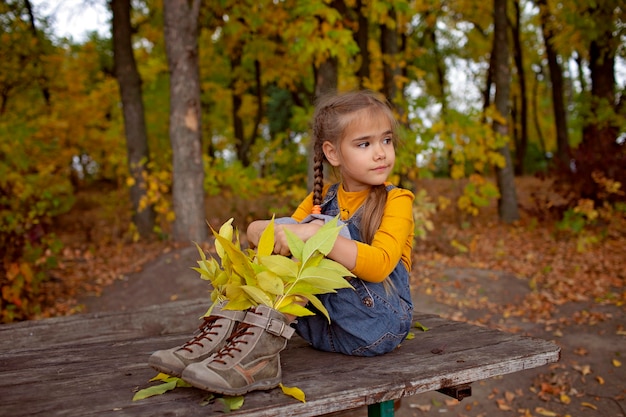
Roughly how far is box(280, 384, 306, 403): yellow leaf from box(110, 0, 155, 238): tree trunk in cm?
780

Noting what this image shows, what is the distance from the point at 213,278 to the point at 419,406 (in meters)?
2.49

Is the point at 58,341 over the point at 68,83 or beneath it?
beneath

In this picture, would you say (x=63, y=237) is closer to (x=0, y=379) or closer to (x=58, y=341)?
(x=58, y=341)

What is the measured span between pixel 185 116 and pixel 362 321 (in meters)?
5.87

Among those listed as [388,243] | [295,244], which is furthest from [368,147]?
[295,244]

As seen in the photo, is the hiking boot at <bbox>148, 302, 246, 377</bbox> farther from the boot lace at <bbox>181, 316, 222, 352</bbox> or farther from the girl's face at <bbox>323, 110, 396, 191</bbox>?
the girl's face at <bbox>323, 110, 396, 191</bbox>

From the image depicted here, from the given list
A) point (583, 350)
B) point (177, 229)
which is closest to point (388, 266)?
point (583, 350)

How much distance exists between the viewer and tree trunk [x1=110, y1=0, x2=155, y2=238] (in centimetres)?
909

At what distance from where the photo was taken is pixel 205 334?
210cm

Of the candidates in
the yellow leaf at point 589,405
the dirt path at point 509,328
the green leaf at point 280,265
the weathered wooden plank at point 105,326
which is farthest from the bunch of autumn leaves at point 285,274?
the yellow leaf at point 589,405

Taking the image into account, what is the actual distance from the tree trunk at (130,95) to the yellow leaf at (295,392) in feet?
25.6

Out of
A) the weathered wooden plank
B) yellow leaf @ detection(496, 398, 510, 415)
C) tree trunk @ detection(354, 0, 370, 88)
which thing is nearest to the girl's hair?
the weathered wooden plank

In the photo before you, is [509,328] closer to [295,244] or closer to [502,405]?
[502,405]

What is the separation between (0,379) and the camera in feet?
6.57
